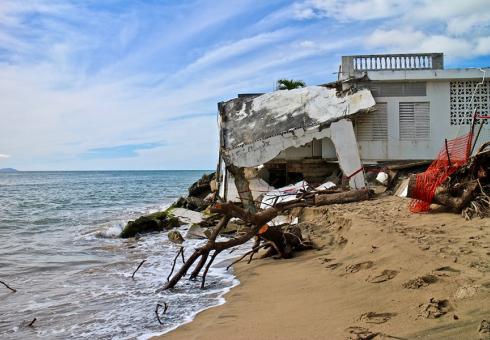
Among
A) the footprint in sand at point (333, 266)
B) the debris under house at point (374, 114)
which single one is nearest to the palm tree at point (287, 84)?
the debris under house at point (374, 114)

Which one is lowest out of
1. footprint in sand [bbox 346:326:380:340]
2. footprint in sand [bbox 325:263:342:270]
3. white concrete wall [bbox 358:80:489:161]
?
footprint in sand [bbox 325:263:342:270]

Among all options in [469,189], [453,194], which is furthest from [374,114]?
[469,189]

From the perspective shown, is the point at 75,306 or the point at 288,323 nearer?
the point at 288,323

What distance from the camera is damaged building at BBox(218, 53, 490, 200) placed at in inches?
618

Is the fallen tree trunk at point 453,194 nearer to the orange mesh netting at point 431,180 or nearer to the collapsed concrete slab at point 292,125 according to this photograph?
the orange mesh netting at point 431,180

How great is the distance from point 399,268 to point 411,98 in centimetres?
1200

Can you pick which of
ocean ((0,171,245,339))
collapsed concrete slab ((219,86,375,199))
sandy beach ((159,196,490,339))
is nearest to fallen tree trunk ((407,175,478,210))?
sandy beach ((159,196,490,339))

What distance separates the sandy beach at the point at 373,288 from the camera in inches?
164

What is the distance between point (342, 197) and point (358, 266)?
6255 millimetres

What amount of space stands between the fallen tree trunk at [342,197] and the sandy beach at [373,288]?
3.51 meters

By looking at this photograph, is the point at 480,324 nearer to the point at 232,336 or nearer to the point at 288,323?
the point at 288,323

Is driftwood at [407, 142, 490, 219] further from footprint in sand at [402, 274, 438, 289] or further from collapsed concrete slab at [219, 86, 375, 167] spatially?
collapsed concrete slab at [219, 86, 375, 167]

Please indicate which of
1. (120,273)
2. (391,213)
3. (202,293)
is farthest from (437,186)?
(120,273)

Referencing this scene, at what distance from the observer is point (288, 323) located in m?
4.98
